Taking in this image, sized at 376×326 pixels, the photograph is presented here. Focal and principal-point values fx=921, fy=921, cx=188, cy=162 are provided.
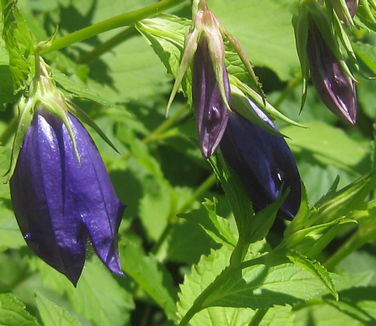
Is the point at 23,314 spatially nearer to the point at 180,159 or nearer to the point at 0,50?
the point at 0,50

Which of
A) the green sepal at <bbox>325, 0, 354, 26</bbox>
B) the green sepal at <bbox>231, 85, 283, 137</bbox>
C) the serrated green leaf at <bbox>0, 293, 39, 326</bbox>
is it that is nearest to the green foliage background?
the serrated green leaf at <bbox>0, 293, 39, 326</bbox>

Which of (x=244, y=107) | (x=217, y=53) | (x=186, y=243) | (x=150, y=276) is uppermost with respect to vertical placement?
(x=217, y=53)

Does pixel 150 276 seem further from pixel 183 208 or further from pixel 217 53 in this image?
pixel 217 53

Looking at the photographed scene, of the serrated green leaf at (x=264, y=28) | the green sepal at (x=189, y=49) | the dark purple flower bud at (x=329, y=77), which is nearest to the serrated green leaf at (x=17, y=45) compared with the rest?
the green sepal at (x=189, y=49)

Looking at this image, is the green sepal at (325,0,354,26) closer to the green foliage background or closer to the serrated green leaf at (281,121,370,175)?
the green foliage background

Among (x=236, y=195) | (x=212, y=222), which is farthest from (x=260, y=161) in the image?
(x=212, y=222)

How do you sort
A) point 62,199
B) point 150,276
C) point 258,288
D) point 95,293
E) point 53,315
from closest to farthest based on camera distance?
point 62,199 < point 258,288 < point 53,315 < point 150,276 < point 95,293

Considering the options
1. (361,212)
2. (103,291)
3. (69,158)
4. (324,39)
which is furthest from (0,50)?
(103,291)
